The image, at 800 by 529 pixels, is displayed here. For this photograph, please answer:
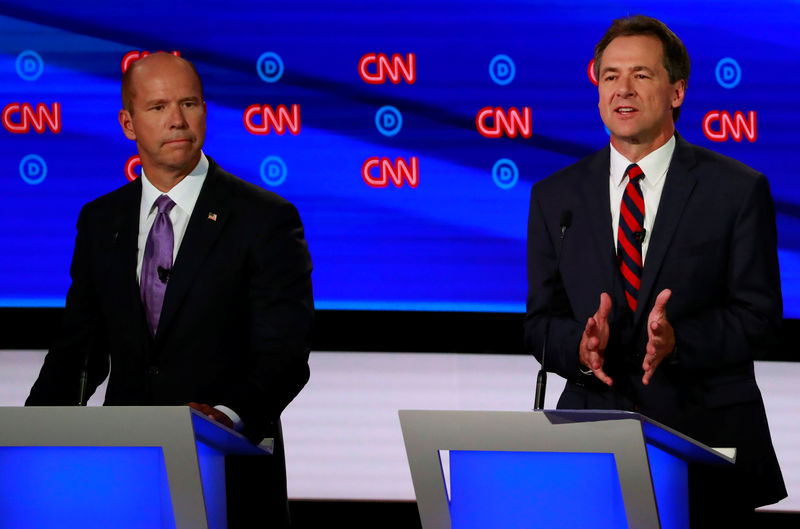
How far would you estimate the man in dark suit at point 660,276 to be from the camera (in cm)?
255

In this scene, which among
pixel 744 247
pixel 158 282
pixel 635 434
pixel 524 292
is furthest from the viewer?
pixel 524 292

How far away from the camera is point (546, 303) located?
2.77 meters

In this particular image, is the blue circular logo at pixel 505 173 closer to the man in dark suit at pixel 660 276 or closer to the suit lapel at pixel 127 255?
the man in dark suit at pixel 660 276

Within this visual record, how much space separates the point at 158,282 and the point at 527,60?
180 cm

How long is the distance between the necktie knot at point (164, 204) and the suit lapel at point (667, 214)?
1.10m

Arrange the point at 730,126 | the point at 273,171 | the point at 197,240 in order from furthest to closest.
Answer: the point at 273,171
the point at 730,126
the point at 197,240

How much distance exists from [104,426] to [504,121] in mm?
2324

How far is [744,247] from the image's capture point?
2.63 meters

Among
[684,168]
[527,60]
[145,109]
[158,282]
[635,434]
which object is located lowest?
[635,434]

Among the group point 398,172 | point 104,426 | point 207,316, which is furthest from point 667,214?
point 398,172

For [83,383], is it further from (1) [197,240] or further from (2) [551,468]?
(2) [551,468]

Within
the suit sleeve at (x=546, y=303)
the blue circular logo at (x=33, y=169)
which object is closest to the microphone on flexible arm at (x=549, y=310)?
the suit sleeve at (x=546, y=303)

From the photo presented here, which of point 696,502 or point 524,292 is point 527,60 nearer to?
point 524,292

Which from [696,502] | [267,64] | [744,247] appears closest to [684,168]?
[744,247]
